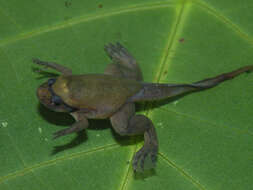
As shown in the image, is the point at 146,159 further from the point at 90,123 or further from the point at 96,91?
the point at 96,91

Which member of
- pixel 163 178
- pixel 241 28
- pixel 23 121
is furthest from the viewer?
pixel 241 28

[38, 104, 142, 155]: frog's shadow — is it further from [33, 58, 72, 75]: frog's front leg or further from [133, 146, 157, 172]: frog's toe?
[33, 58, 72, 75]: frog's front leg

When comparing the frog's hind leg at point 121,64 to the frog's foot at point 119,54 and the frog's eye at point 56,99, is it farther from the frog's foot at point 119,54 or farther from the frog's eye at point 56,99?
the frog's eye at point 56,99

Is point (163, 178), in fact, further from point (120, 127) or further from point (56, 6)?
point (56, 6)

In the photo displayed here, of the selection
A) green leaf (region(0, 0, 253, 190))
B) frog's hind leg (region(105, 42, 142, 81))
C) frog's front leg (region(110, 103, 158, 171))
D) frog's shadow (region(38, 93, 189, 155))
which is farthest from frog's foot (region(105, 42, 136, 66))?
frog's front leg (region(110, 103, 158, 171))

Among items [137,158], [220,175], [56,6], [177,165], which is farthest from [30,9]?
[220,175]

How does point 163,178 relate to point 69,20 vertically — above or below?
below
